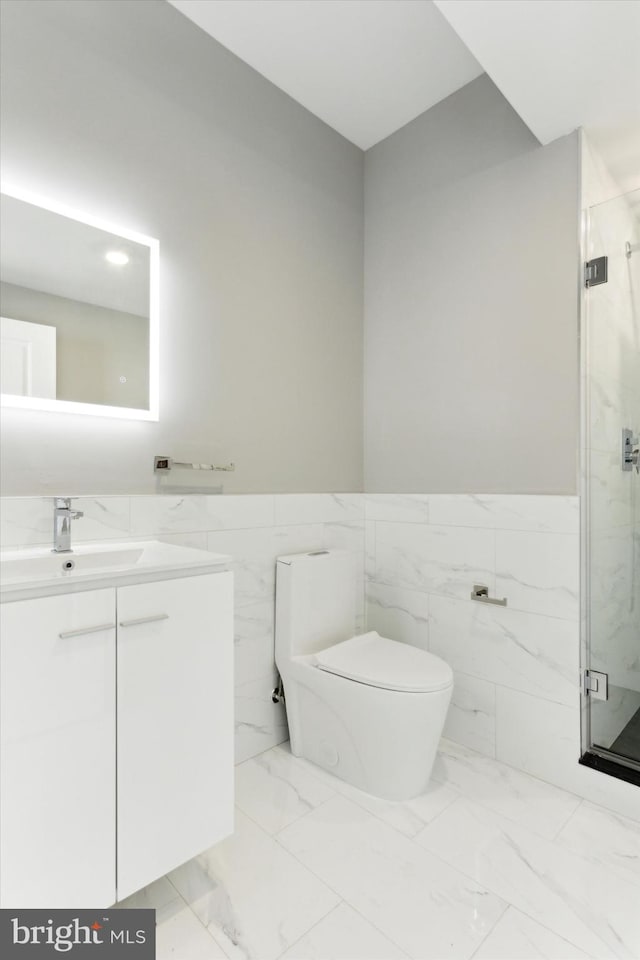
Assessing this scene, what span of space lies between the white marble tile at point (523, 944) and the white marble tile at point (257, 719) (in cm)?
97

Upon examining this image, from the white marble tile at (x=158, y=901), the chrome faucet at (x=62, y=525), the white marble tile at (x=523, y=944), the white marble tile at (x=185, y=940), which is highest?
the chrome faucet at (x=62, y=525)

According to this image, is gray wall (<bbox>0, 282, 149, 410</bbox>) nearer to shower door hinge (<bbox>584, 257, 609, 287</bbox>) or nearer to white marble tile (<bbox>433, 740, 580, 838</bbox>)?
shower door hinge (<bbox>584, 257, 609, 287</bbox>)

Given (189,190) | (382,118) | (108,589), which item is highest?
(382,118)

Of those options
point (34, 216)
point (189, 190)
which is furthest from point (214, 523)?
point (189, 190)

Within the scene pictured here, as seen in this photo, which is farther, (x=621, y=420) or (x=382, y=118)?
(x=382, y=118)

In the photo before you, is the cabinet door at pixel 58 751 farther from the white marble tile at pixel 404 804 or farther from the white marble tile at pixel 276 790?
the white marble tile at pixel 404 804

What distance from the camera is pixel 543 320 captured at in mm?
1803

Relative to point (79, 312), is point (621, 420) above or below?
below

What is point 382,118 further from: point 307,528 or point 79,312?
point 307,528

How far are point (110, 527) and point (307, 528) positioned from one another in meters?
0.83

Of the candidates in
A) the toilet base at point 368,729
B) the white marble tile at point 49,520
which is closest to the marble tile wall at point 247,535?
the white marble tile at point 49,520

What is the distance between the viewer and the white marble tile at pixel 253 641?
1840 millimetres

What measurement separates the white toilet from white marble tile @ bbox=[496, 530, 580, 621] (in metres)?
0.39

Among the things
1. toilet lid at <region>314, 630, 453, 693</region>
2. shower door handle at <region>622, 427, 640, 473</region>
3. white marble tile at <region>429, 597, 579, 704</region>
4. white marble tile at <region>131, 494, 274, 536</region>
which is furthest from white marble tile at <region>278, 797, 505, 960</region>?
shower door handle at <region>622, 427, 640, 473</region>
